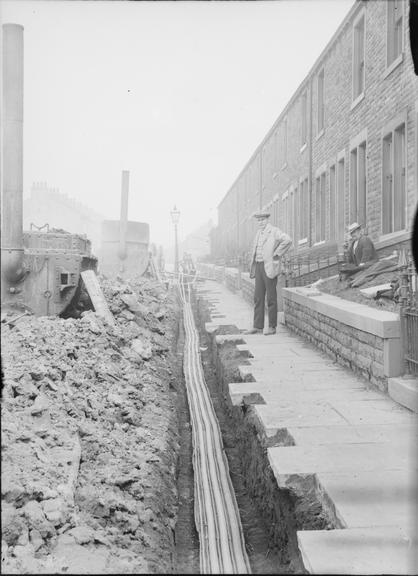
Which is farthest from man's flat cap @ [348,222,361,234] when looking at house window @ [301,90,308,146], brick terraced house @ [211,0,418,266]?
house window @ [301,90,308,146]

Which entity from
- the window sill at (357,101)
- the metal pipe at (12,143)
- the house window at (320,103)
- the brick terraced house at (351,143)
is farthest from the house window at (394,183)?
the metal pipe at (12,143)

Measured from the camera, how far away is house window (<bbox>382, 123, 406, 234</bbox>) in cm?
946

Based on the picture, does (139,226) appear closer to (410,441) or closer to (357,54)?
(357,54)

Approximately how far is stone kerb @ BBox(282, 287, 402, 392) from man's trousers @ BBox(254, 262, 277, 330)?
0.41m

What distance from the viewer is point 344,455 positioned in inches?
147

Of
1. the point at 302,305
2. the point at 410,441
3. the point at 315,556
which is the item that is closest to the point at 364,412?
the point at 410,441

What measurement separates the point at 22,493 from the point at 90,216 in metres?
5.25

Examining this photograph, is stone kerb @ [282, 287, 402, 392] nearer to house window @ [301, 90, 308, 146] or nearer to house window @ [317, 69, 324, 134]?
house window @ [301, 90, 308, 146]

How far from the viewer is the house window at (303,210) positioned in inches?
414

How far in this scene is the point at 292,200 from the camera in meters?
11.1

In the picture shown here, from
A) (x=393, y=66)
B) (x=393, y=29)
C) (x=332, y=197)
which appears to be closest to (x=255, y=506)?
(x=393, y=66)

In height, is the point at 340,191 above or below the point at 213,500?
above

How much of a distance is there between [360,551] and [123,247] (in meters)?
8.55

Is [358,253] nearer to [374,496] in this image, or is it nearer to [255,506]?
[255,506]
